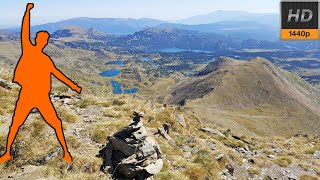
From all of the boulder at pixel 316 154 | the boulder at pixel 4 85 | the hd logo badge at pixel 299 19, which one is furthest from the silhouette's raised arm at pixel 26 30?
the hd logo badge at pixel 299 19

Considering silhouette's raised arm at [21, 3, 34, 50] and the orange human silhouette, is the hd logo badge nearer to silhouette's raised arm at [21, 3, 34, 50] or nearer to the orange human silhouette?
the orange human silhouette

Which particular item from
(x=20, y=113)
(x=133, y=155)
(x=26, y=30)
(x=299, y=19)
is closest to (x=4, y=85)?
(x=20, y=113)

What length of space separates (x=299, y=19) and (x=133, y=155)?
32488 millimetres

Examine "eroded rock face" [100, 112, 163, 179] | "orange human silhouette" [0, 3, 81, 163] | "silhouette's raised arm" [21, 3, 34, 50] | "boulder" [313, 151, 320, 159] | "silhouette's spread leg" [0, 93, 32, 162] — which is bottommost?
"boulder" [313, 151, 320, 159]

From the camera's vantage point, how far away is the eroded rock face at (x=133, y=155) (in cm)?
1277

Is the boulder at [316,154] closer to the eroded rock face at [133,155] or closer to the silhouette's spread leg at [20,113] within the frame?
the eroded rock face at [133,155]

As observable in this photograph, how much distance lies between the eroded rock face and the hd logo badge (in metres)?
27.0

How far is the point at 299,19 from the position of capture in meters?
37.3

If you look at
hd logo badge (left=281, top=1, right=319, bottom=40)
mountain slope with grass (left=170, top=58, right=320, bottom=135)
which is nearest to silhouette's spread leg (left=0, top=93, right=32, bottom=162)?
hd logo badge (left=281, top=1, right=319, bottom=40)

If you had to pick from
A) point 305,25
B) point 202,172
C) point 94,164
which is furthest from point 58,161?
point 305,25

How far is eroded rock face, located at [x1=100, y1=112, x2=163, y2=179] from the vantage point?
1277 cm

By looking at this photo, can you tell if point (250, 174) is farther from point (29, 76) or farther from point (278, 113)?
point (278, 113)

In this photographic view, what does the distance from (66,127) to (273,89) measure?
19406cm

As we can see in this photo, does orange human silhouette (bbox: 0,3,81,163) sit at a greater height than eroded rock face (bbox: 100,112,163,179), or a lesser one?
greater
